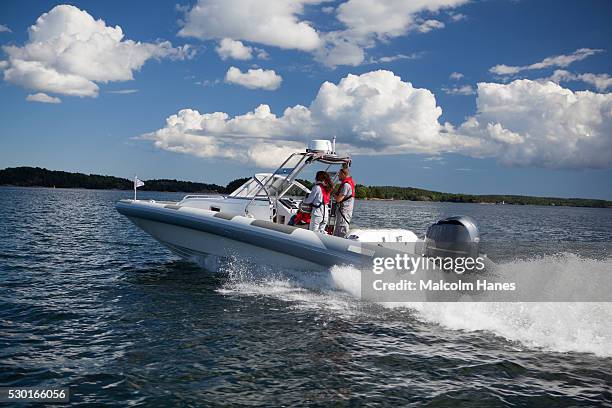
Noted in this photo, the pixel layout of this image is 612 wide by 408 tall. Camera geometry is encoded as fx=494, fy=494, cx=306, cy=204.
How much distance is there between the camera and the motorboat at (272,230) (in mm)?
→ 7145

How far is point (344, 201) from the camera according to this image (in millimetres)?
8000

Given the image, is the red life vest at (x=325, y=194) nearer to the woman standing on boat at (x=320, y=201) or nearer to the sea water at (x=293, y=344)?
the woman standing on boat at (x=320, y=201)

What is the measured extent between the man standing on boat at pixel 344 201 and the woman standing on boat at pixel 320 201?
0.19 meters

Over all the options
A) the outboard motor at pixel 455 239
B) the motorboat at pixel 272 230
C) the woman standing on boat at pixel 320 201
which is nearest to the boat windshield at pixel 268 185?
the motorboat at pixel 272 230

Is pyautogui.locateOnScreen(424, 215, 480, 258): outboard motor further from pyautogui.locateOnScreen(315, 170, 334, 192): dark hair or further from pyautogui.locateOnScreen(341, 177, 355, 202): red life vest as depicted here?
pyautogui.locateOnScreen(315, 170, 334, 192): dark hair

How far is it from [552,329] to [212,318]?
13.6 ft

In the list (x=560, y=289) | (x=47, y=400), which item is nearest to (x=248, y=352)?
(x=47, y=400)

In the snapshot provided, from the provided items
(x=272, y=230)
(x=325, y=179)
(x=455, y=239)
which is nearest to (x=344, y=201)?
(x=325, y=179)

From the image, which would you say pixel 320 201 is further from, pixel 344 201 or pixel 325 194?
pixel 344 201

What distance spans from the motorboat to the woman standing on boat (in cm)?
28

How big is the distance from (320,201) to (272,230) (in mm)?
920

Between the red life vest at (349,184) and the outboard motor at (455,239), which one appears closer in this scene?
the outboard motor at (455,239)

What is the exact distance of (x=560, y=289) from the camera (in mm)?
6797

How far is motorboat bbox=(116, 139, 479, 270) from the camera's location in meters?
7.14
